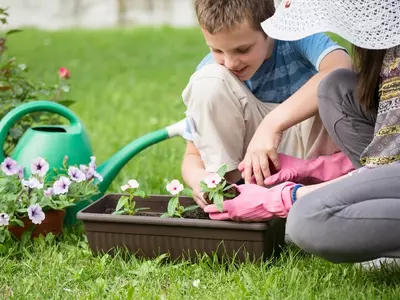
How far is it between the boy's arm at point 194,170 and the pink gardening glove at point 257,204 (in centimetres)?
15

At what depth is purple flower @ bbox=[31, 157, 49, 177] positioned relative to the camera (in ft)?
8.27

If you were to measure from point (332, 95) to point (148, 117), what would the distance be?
8.37 feet

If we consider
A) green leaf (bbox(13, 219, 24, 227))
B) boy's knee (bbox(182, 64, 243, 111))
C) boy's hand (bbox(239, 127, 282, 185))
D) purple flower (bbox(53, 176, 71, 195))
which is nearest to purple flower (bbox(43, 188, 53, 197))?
purple flower (bbox(53, 176, 71, 195))

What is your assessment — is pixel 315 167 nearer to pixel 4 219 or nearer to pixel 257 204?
pixel 257 204

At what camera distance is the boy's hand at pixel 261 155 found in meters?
2.30

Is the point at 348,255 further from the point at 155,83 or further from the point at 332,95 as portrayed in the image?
the point at 155,83

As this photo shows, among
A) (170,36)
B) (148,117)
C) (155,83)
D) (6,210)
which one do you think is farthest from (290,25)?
(170,36)

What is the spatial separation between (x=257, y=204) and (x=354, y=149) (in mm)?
333

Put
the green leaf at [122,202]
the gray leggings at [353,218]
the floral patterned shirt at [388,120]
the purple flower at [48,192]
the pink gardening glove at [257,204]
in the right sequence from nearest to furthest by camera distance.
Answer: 1. the gray leggings at [353,218]
2. the floral patterned shirt at [388,120]
3. the pink gardening glove at [257,204]
4. the green leaf at [122,202]
5. the purple flower at [48,192]

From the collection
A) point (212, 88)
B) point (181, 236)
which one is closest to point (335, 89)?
point (212, 88)

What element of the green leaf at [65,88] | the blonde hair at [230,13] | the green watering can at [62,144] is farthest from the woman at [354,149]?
the green leaf at [65,88]

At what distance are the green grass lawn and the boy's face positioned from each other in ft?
1.90

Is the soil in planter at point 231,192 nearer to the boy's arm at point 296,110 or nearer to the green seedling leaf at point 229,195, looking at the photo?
the green seedling leaf at point 229,195

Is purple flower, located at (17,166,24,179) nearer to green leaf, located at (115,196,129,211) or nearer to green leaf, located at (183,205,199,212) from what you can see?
green leaf, located at (115,196,129,211)
